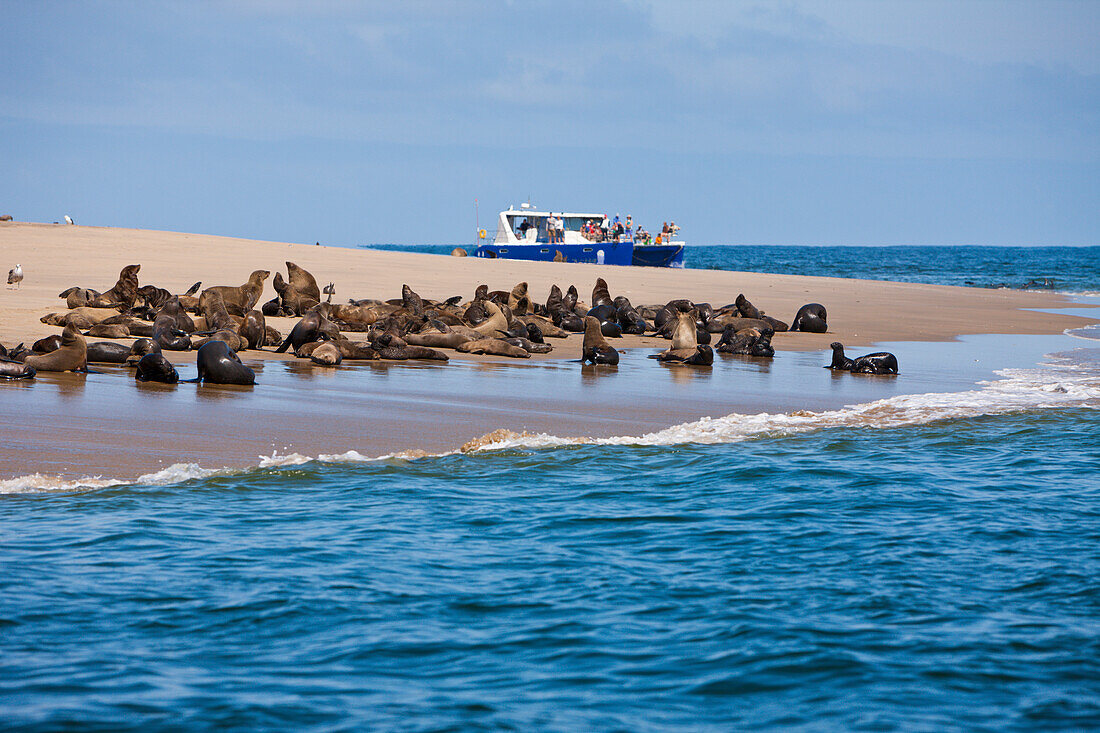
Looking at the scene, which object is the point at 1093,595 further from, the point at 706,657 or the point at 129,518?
the point at 129,518

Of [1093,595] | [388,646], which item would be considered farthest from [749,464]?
[388,646]

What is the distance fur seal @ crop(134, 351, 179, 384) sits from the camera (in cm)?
922

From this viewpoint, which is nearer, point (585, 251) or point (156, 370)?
point (156, 370)

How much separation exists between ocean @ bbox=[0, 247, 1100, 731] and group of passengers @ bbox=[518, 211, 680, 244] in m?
33.1

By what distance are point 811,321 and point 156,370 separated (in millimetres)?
11602

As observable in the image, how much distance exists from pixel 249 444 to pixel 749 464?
344cm

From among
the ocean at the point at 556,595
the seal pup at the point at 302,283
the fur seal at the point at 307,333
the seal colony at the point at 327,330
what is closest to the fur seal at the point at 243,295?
the seal colony at the point at 327,330

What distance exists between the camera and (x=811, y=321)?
1766cm

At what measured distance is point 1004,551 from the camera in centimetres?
533

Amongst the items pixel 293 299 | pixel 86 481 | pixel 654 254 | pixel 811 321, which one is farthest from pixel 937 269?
pixel 86 481

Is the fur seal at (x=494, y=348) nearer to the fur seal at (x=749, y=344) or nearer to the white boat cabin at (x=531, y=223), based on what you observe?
the fur seal at (x=749, y=344)

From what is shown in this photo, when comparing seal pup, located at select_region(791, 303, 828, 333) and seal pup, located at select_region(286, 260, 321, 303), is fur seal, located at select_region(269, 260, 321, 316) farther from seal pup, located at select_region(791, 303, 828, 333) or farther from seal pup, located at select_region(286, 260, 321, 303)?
seal pup, located at select_region(791, 303, 828, 333)

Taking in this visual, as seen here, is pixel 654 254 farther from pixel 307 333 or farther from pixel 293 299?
pixel 307 333

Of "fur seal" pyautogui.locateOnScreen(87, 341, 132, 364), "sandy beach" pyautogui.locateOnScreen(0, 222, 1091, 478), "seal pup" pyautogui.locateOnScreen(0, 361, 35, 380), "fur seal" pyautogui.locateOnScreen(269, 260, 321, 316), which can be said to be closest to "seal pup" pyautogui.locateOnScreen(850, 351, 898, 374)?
"sandy beach" pyautogui.locateOnScreen(0, 222, 1091, 478)
